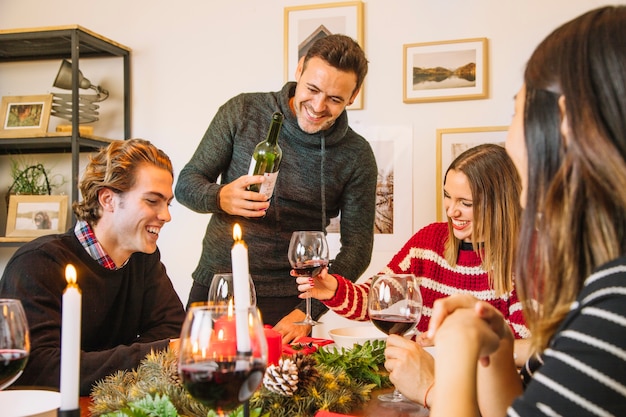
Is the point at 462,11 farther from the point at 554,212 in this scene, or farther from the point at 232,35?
the point at 554,212

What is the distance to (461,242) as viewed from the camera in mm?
2283

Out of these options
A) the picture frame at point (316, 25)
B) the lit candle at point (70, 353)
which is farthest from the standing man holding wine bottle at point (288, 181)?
the lit candle at point (70, 353)

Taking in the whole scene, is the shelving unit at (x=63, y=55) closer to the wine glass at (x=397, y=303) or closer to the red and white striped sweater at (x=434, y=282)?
the red and white striped sweater at (x=434, y=282)

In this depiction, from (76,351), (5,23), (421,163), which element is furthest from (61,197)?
(76,351)

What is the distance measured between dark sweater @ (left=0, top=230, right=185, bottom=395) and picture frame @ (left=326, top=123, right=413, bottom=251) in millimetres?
1343

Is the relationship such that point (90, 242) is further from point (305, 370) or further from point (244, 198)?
point (305, 370)

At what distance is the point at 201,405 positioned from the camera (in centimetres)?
Result: 107

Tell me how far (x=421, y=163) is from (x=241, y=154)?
1.10 m

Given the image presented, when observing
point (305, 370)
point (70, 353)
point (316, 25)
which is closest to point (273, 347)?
point (305, 370)

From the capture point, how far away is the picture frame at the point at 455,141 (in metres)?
3.07

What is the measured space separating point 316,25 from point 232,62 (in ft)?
1.58

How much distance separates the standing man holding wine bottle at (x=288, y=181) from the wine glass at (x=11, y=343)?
1340mm

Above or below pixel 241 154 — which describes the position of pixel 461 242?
below

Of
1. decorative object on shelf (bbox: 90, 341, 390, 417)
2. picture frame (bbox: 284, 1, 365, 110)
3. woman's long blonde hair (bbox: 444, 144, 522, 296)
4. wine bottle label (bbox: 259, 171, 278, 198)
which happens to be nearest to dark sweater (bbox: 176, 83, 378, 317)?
wine bottle label (bbox: 259, 171, 278, 198)
